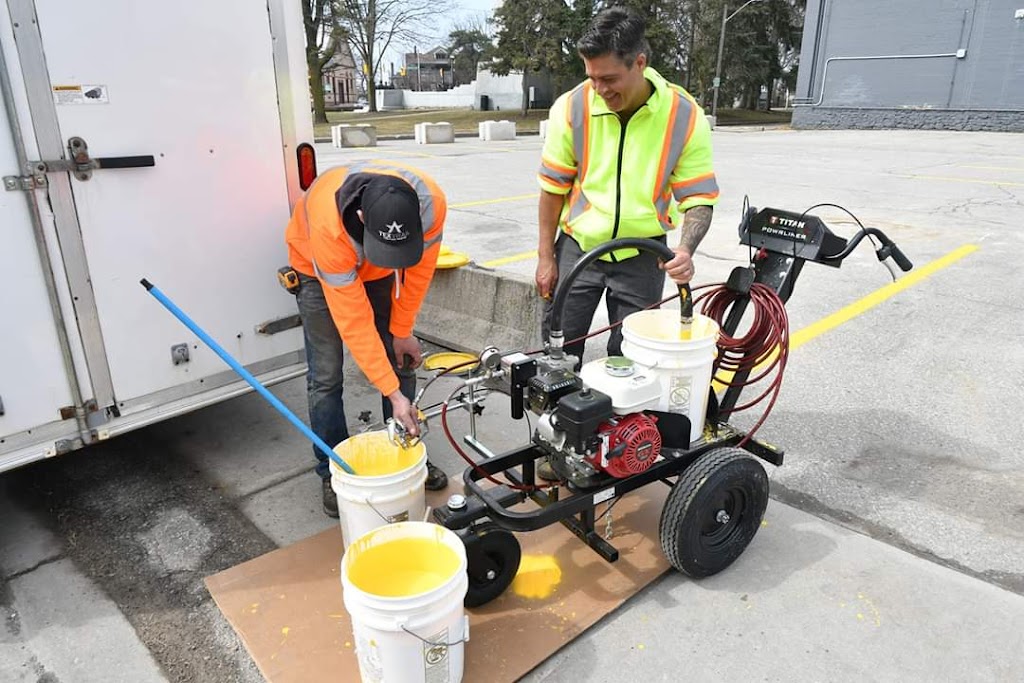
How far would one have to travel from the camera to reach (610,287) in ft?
10.3

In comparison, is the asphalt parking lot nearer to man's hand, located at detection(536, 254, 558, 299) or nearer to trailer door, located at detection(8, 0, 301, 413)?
trailer door, located at detection(8, 0, 301, 413)

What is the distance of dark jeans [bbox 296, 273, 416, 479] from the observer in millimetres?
2975

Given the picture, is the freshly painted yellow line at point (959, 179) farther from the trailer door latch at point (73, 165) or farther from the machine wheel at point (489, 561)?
the trailer door latch at point (73, 165)

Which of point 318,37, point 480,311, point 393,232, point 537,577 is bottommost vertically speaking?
point 537,577

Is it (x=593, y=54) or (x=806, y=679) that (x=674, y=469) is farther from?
(x=593, y=54)

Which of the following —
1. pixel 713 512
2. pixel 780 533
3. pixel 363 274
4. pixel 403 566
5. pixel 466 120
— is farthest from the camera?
pixel 466 120

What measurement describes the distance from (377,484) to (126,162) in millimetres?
1613

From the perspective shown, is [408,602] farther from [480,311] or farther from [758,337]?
[480,311]

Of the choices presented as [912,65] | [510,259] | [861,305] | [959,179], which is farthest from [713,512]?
[912,65]

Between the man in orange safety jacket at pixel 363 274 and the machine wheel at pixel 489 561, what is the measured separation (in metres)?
0.43

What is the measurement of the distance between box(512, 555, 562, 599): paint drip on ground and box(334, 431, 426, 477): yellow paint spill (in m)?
0.60

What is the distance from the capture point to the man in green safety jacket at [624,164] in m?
2.71

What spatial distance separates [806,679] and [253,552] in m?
2.14

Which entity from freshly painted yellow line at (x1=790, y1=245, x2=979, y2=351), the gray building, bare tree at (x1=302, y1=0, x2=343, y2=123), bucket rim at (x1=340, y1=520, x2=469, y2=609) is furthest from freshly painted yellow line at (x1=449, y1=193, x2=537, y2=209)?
the gray building
